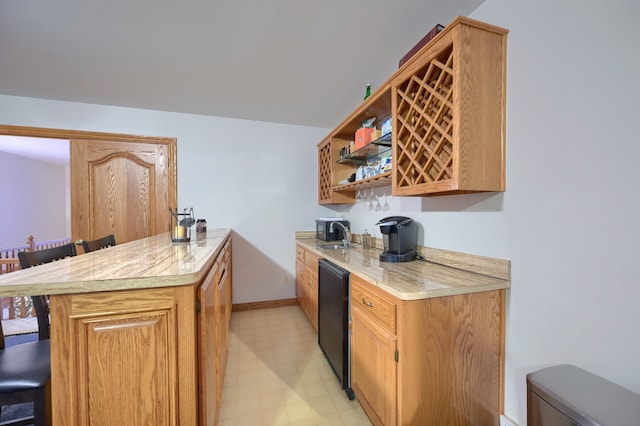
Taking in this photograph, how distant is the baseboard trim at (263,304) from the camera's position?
296cm

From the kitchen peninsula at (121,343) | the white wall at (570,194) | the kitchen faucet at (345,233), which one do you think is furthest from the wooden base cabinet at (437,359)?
the kitchen faucet at (345,233)

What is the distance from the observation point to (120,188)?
104 inches

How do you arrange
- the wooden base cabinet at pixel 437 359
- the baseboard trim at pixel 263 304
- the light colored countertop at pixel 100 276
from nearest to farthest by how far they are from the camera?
the light colored countertop at pixel 100 276 < the wooden base cabinet at pixel 437 359 < the baseboard trim at pixel 263 304

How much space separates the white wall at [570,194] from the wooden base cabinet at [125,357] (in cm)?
147

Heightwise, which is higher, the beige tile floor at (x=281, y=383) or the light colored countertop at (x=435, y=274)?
the light colored countertop at (x=435, y=274)

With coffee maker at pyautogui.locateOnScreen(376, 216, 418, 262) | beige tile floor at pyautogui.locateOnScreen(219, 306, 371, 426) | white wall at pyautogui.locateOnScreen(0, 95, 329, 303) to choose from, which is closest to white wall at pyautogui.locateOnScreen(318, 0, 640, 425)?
coffee maker at pyautogui.locateOnScreen(376, 216, 418, 262)

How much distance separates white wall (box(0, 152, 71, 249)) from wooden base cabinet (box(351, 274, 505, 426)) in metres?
7.41

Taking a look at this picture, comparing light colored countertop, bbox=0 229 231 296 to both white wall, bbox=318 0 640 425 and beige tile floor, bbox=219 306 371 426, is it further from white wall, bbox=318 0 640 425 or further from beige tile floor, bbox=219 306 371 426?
white wall, bbox=318 0 640 425

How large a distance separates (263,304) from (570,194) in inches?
117

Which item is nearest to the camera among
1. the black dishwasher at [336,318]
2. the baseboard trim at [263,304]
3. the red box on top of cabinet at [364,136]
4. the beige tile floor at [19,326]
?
the black dishwasher at [336,318]

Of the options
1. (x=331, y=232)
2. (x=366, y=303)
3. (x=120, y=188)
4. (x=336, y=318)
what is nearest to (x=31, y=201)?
(x=120, y=188)

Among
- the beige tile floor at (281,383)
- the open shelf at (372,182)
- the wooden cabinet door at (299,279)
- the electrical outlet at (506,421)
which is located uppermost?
the open shelf at (372,182)

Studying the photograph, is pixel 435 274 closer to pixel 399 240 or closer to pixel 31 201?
pixel 399 240

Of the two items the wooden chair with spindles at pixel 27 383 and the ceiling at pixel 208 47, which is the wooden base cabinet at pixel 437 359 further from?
the ceiling at pixel 208 47
